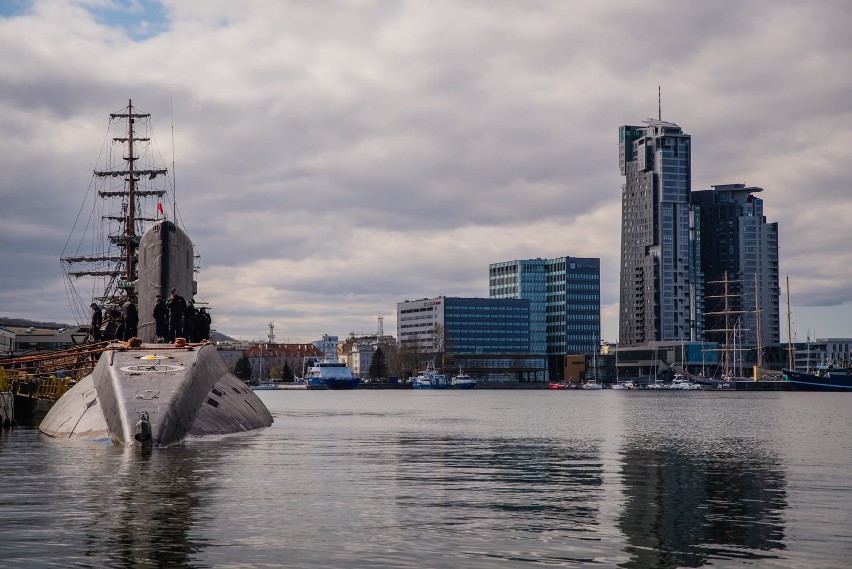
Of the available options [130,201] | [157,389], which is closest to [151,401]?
[157,389]

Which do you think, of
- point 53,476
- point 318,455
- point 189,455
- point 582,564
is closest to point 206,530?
point 582,564

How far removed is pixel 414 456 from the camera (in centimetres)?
3716

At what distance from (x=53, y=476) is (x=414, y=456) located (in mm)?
13394

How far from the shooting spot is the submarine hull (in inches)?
1415

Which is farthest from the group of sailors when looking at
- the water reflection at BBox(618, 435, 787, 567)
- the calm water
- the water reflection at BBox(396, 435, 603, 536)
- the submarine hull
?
the water reflection at BBox(618, 435, 787, 567)

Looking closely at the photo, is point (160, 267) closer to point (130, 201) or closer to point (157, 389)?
point (157, 389)

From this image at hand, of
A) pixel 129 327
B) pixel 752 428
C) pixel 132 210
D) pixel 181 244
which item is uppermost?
pixel 132 210

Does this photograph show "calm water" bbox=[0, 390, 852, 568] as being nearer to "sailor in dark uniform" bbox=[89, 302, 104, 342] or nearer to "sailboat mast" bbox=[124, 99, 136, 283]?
"sailor in dark uniform" bbox=[89, 302, 104, 342]

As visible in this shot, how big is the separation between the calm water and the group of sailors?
25.8 feet

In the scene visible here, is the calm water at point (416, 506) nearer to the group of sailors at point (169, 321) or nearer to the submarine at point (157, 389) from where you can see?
the submarine at point (157, 389)

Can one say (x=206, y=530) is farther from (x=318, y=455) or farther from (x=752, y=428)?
(x=752, y=428)

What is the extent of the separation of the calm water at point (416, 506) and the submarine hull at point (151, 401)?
101 cm

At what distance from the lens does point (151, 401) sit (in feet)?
120

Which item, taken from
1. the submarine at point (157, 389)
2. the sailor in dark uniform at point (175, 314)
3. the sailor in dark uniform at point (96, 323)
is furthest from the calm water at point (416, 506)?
the sailor in dark uniform at point (96, 323)
